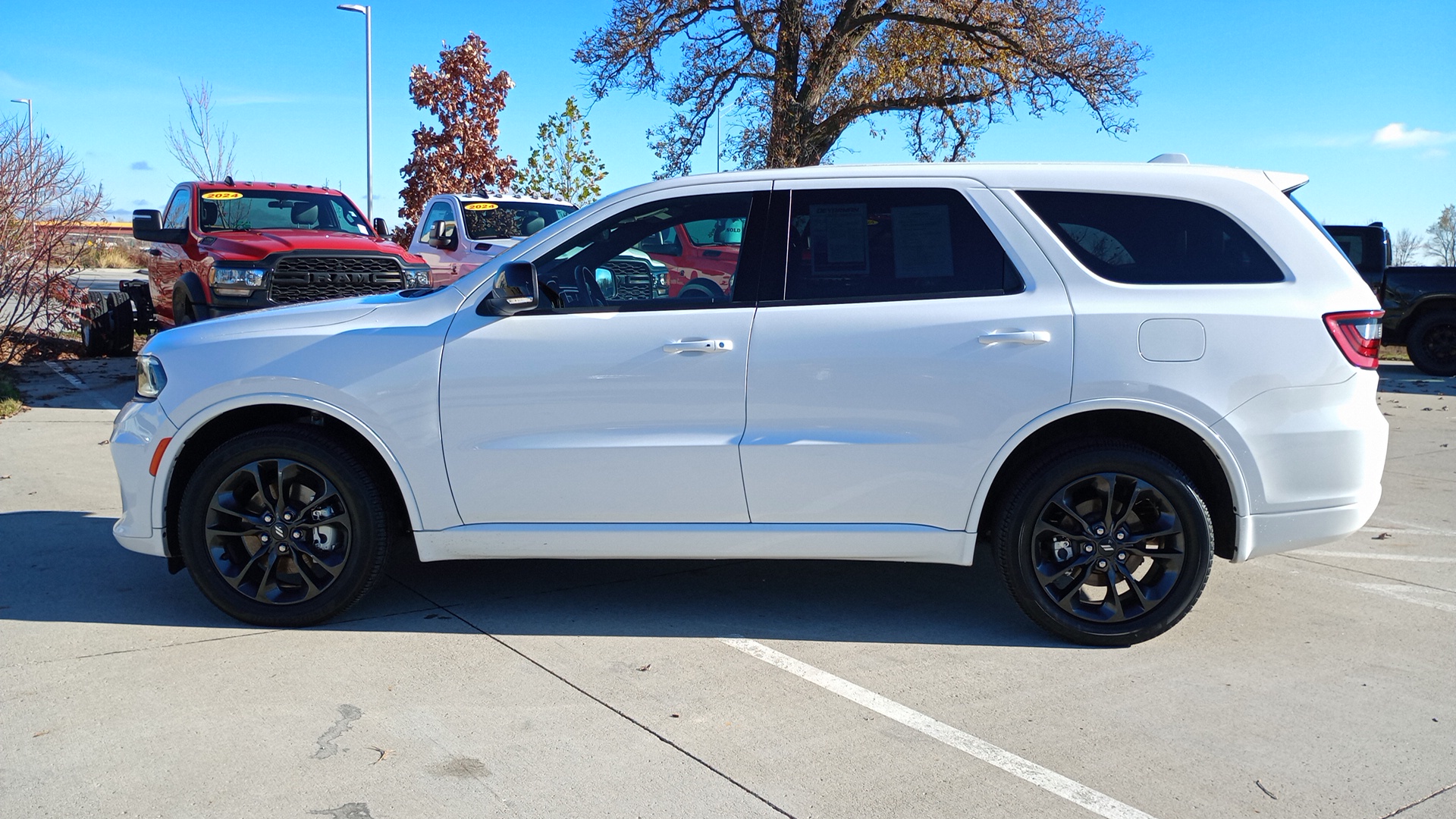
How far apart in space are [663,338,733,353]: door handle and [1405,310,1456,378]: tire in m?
15.1

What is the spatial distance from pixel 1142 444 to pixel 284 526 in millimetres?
3452

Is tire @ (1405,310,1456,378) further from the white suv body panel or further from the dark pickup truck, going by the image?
the white suv body panel

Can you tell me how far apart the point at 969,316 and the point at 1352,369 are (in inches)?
56.3

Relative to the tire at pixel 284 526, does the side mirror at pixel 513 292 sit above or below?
above

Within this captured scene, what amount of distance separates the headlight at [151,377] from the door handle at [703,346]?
2.11m

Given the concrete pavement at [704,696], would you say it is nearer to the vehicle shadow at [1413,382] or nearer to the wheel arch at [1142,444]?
the wheel arch at [1142,444]

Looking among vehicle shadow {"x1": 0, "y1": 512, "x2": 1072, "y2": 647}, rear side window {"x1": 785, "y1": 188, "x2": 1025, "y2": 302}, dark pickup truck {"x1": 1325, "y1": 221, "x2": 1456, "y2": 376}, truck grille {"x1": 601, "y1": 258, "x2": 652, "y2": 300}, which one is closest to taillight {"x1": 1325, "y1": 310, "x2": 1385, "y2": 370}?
rear side window {"x1": 785, "y1": 188, "x2": 1025, "y2": 302}

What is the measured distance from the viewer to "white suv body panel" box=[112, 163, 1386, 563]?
423 centimetres

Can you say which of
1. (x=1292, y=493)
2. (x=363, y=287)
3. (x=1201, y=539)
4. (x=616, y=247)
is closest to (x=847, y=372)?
(x=616, y=247)

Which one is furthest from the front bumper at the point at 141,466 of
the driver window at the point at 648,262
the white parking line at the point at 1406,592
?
the white parking line at the point at 1406,592

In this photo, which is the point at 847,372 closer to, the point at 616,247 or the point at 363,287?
the point at 616,247

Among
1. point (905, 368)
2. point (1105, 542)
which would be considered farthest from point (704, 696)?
point (1105, 542)

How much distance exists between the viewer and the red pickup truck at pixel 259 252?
10.3m

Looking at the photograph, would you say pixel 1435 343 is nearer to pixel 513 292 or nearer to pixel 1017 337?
pixel 1017 337
